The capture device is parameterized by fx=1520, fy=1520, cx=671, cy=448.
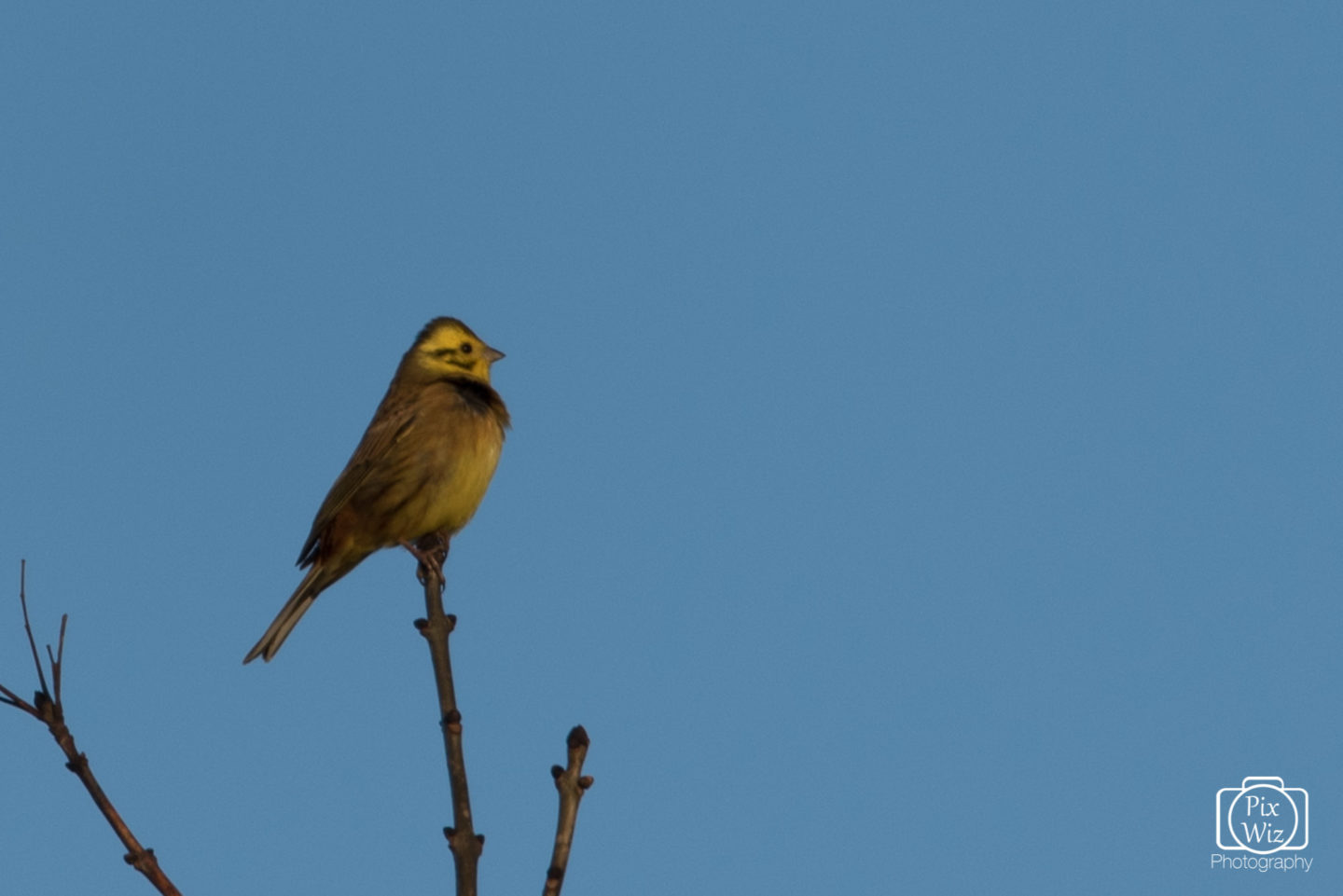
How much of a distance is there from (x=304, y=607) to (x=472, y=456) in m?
1.17

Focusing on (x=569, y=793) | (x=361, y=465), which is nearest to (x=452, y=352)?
(x=361, y=465)

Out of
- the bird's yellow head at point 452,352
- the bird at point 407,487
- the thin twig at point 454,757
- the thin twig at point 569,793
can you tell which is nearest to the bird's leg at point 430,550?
the bird at point 407,487

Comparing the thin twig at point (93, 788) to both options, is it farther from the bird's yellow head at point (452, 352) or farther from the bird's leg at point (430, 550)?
the bird's yellow head at point (452, 352)

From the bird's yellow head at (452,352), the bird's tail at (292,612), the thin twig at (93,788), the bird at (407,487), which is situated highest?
the bird's yellow head at (452,352)

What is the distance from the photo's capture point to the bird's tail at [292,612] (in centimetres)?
738

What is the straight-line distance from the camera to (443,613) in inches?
133

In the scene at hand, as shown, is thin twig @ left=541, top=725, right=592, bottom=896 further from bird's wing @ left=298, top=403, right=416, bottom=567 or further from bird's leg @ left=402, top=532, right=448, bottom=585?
bird's wing @ left=298, top=403, right=416, bottom=567

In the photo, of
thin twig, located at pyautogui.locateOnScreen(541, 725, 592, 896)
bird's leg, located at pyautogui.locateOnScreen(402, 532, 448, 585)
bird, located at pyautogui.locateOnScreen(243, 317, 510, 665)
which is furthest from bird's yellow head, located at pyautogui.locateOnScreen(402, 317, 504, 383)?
thin twig, located at pyautogui.locateOnScreen(541, 725, 592, 896)

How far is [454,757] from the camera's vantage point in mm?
2818

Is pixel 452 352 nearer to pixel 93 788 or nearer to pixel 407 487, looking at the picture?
pixel 407 487

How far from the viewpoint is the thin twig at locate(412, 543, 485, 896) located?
2.69 m

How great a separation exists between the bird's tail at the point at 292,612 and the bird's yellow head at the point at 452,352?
158cm

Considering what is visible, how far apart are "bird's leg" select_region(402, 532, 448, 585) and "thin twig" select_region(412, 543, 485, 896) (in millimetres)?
3132

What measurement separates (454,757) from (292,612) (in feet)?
16.5
